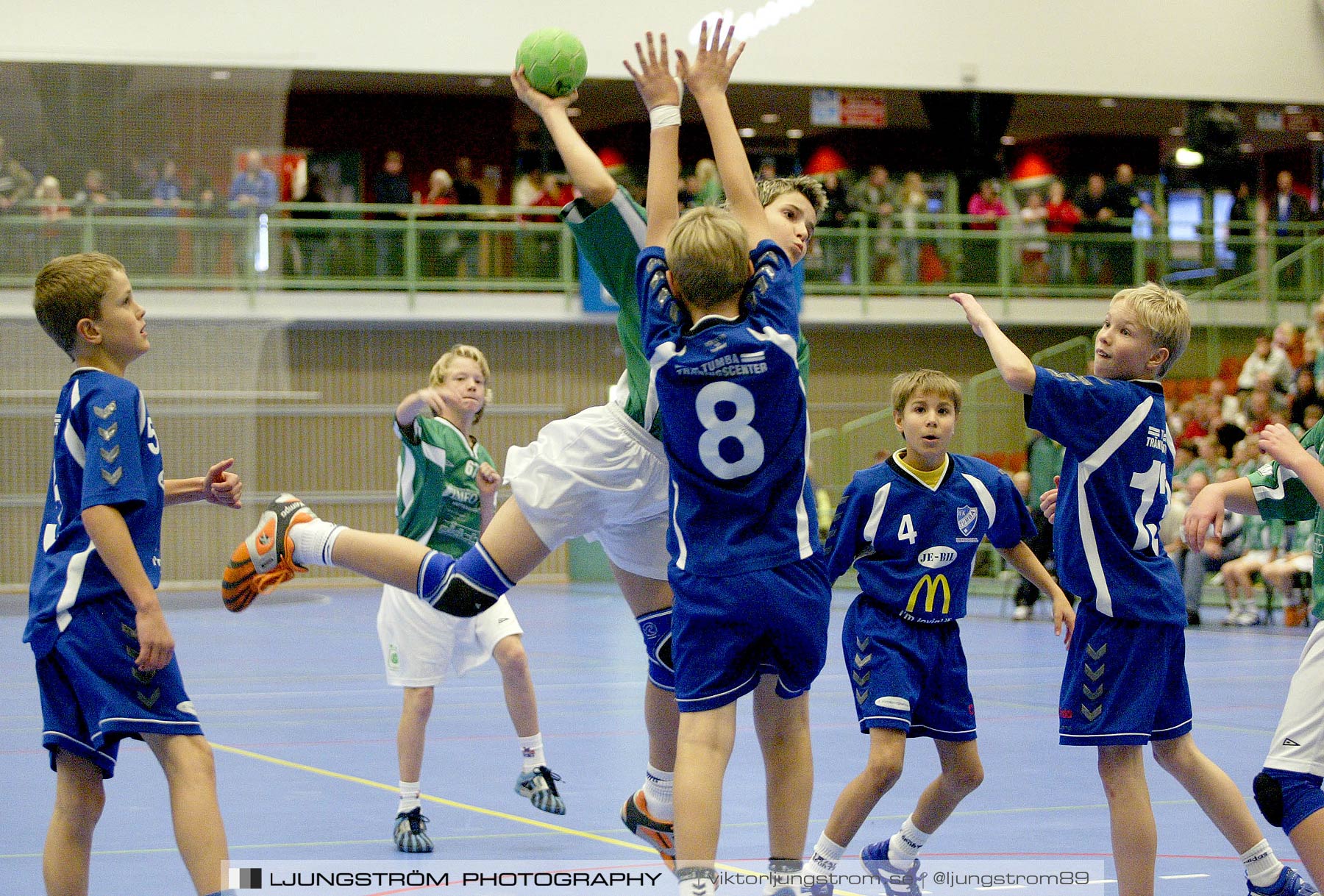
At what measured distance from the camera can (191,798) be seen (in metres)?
3.57

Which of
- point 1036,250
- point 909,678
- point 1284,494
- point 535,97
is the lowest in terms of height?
point 909,678

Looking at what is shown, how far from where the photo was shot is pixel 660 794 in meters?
4.35

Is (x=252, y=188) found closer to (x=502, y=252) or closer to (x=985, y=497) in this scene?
(x=502, y=252)

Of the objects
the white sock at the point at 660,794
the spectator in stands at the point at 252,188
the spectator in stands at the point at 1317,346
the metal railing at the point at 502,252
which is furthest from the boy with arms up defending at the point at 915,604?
the metal railing at the point at 502,252

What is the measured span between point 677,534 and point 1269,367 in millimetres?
15407

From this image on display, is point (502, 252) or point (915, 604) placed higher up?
point (502, 252)

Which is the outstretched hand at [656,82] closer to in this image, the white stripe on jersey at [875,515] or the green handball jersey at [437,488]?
the white stripe on jersey at [875,515]

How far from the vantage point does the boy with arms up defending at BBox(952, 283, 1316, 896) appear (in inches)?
156

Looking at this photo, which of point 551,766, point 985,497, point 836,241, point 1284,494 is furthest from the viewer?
point 836,241

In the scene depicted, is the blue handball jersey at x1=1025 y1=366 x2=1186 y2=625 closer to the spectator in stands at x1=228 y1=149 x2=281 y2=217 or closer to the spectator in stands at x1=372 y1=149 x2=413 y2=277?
the spectator in stands at x1=228 y1=149 x2=281 y2=217

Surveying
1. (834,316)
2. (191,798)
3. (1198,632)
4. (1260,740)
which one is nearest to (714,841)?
(191,798)

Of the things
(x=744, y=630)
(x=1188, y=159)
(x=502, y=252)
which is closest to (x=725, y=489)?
(x=744, y=630)

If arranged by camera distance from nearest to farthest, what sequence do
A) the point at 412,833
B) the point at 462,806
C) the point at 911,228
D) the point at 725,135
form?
1. the point at 725,135
2. the point at 412,833
3. the point at 462,806
4. the point at 911,228

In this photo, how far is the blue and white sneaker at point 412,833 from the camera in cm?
508
